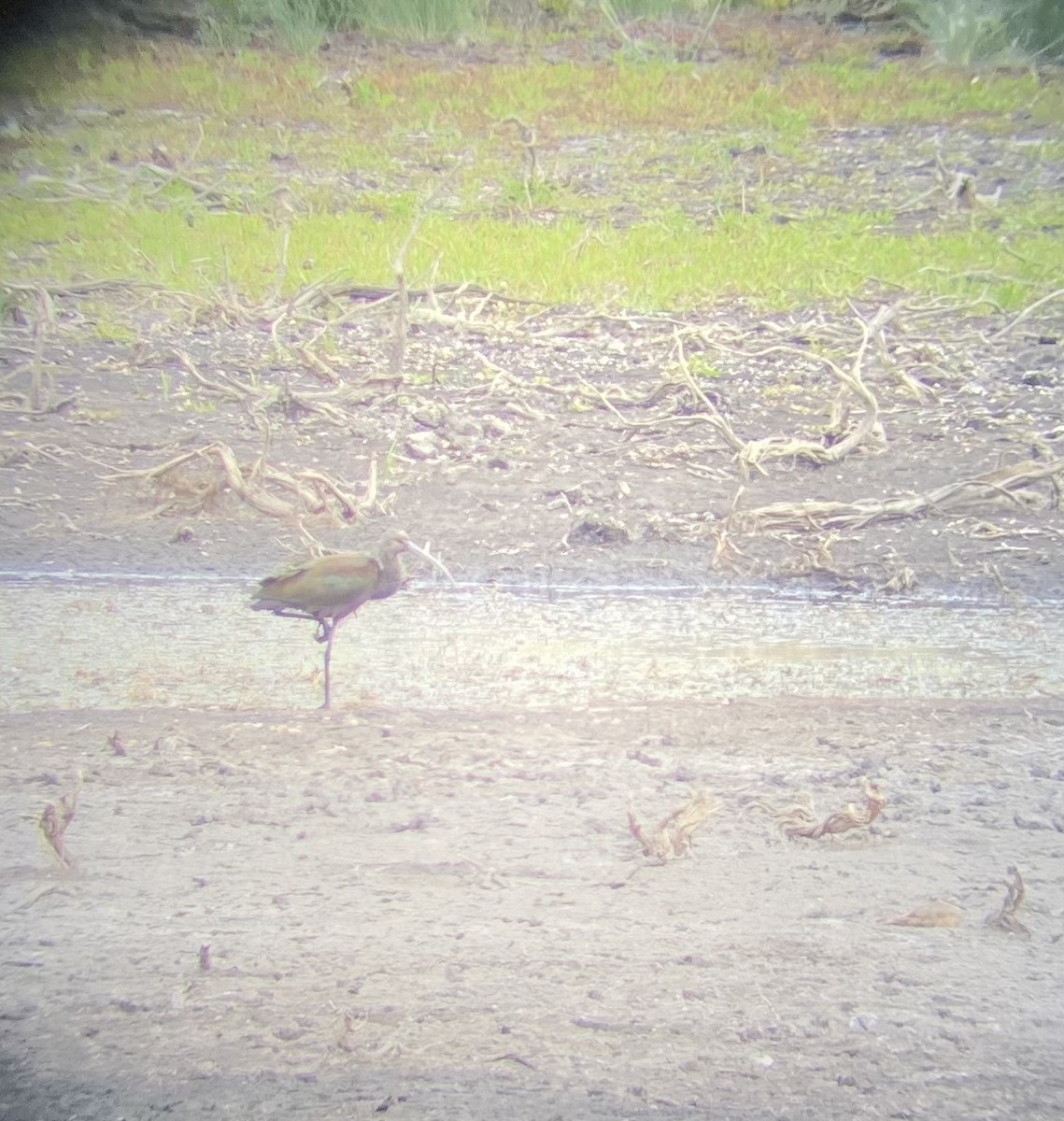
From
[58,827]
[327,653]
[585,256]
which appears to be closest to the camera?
[58,827]

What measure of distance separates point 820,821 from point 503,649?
1020mm

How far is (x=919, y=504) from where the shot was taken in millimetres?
3822

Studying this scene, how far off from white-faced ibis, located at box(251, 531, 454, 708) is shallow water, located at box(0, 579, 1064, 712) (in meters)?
0.13

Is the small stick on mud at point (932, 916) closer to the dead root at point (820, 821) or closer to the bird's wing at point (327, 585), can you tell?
the dead root at point (820, 821)

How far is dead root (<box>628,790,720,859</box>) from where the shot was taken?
6.51 ft

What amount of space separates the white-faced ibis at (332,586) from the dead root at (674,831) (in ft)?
2.59

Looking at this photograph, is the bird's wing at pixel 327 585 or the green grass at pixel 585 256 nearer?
the bird's wing at pixel 327 585

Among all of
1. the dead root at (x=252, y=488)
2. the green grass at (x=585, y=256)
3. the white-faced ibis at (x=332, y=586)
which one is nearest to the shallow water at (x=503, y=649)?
the white-faced ibis at (x=332, y=586)

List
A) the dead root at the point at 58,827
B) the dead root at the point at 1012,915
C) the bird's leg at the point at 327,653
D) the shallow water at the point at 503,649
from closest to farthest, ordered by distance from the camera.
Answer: the dead root at the point at 1012,915, the dead root at the point at 58,827, the bird's leg at the point at 327,653, the shallow water at the point at 503,649

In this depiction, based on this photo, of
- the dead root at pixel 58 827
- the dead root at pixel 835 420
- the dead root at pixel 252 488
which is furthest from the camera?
the dead root at pixel 835 420

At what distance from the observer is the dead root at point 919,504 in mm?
3775

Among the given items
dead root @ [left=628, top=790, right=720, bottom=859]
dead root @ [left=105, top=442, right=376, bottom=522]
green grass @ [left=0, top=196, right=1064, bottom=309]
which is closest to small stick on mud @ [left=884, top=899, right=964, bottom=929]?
dead root @ [left=628, top=790, right=720, bottom=859]

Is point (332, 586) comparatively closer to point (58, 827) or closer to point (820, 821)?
point (58, 827)

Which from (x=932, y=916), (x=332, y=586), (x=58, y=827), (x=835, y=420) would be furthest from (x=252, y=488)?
(x=932, y=916)
